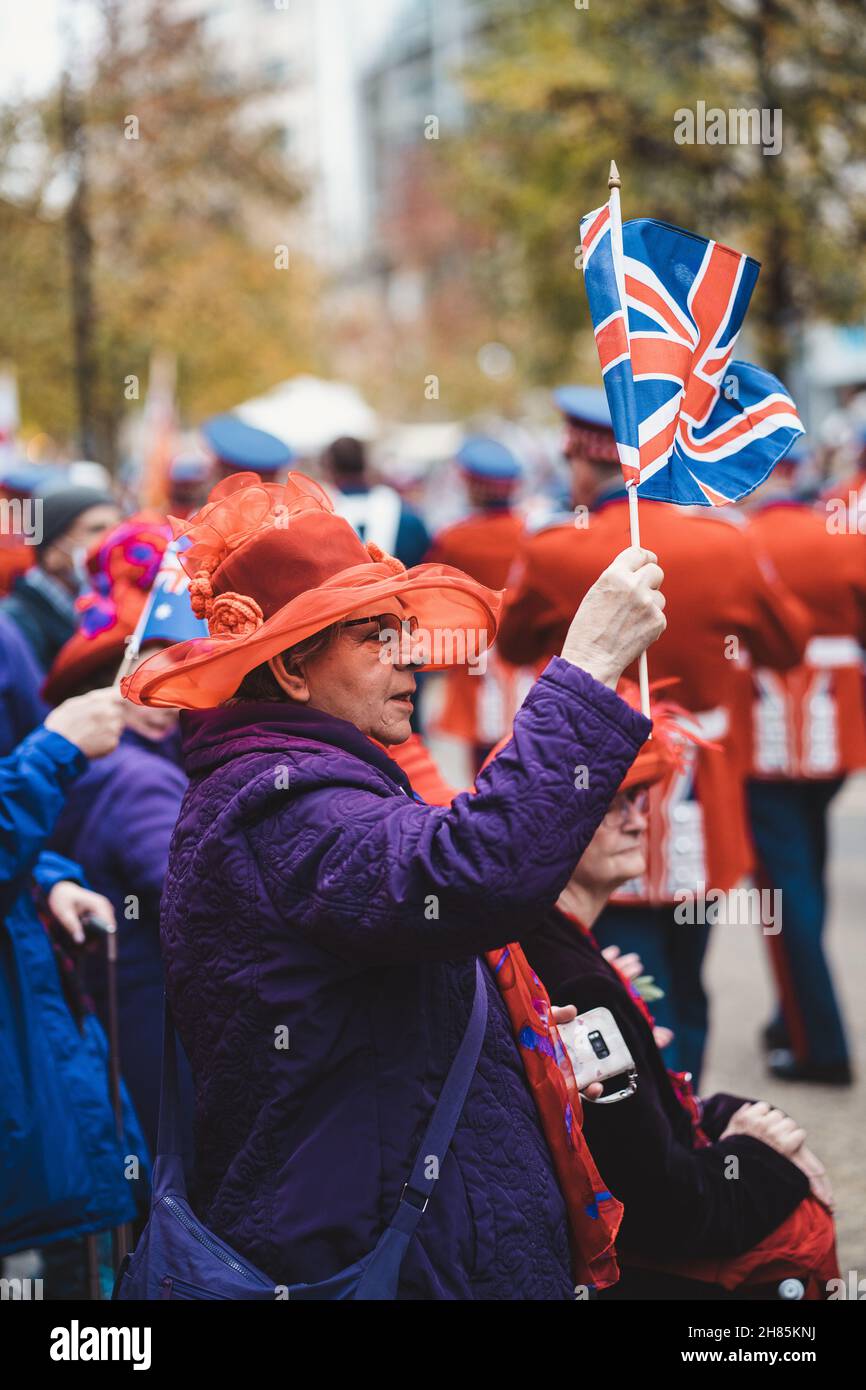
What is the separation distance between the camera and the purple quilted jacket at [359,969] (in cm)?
218

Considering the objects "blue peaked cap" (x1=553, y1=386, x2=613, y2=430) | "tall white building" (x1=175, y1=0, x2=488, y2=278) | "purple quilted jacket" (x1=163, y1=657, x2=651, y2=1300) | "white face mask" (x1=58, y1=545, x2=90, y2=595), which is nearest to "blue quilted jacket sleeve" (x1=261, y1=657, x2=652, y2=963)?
"purple quilted jacket" (x1=163, y1=657, x2=651, y2=1300)

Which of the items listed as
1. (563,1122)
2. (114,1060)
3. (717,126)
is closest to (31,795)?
(114,1060)

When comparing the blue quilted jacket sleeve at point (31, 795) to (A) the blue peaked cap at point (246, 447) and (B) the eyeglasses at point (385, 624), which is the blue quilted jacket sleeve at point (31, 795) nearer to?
(B) the eyeglasses at point (385, 624)

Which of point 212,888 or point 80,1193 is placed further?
point 80,1193

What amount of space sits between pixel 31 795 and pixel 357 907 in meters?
1.33

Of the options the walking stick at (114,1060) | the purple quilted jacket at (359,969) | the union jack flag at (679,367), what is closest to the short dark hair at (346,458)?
the walking stick at (114,1060)

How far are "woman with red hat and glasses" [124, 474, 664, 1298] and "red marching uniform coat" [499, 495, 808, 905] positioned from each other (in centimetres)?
220

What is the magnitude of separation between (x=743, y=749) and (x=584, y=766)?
411 cm

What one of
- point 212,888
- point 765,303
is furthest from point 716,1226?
point 765,303

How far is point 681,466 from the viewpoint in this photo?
2.74 m

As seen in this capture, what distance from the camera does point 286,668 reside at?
2488mm

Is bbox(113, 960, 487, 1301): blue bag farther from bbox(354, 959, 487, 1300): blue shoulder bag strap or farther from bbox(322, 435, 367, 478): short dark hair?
Result: bbox(322, 435, 367, 478): short dark hair

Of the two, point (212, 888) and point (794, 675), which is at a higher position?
point (794, 675)
